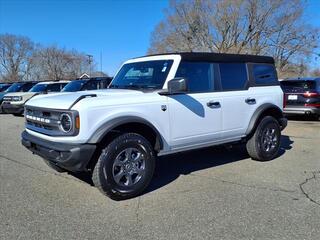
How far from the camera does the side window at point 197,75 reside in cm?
586

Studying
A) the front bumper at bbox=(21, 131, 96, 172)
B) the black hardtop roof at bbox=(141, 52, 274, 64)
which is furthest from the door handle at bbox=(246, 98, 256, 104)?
the front bumper at bbox=(21, 131, 96, 172)

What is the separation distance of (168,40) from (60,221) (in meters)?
35.3

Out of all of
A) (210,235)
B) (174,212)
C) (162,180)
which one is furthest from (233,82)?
(210,235)

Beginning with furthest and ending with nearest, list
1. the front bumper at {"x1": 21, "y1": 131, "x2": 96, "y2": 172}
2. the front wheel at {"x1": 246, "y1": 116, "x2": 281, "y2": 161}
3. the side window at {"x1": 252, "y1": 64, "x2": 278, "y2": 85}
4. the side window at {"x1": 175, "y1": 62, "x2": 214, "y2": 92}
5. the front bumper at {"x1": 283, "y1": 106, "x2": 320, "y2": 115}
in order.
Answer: the front bumper at {"x1": 283, "y1": 106, "x2": 320, "y2": 115}, the side window at {"x1": 252, "y1": 64, "x2": 278, "y2": 85}, the front wheel at {"x1": 246, "y1": 116, "x2": 281, "y2": 161}, the side window at {"x1": 175, "y1": 62, "x2": 214, "y2": 92}, the front bumper at {"x1": 21, "y1": 131, "x2": 96, "y2": 172}

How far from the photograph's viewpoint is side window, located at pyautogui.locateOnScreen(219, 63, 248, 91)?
6.42 m

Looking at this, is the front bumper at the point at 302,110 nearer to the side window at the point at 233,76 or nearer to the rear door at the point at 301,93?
the rear door at the point at 301,93

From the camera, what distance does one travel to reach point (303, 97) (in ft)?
41.4

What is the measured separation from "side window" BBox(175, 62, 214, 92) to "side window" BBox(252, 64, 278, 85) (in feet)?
4.16

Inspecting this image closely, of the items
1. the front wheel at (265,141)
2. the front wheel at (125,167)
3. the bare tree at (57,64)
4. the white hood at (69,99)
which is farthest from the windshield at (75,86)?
the bare tree at (57,64)

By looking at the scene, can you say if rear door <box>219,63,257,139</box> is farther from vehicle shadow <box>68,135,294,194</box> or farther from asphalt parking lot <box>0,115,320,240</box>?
asphalt parking lot <box>0,115,320,240</box>

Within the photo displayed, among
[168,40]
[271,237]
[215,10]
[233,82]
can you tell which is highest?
[215,10]

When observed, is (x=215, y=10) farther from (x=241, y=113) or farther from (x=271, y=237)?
(x=271, y=237)

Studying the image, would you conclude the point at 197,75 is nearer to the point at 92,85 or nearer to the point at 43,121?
the point at 43,121

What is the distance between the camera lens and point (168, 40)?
38.3 metres
